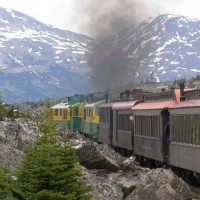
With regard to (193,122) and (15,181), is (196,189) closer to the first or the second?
(193,122)

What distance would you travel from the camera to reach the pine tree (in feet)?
40.7

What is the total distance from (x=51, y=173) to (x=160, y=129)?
41.0 ft

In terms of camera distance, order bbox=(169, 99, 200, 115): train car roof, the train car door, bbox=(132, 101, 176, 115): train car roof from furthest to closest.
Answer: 1. bbox=(132, 101, 176, 115): train car roof
2. the train car door
3. bbox=(169, 99, 200, 115): train car roof

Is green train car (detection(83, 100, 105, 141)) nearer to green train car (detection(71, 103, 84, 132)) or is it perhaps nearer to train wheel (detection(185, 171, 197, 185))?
green train car (detection(71, 103, 84, 132))

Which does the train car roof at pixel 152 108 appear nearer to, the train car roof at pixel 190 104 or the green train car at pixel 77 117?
the train car roof at pixel 190 104

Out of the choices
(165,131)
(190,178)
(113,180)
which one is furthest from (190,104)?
(113,180)

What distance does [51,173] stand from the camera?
40.7ft

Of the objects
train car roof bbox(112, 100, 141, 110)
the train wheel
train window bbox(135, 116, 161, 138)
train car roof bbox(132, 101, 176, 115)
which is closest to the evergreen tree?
the train wheel

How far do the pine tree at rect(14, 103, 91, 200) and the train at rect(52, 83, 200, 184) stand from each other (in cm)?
741

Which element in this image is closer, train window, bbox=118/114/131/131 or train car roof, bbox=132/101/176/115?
train car roof, bbox=132/101/176/115

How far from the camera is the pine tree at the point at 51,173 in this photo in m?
12.4

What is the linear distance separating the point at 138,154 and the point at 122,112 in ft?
17.6

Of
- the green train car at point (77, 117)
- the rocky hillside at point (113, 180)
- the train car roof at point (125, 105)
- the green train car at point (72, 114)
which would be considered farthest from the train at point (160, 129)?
the green train car at point (72, 114)

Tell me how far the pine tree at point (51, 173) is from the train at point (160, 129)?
7.41m
